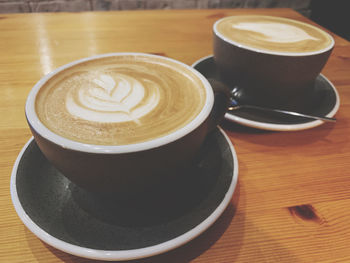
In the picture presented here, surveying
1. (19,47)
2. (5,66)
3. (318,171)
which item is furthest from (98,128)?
(19,47)

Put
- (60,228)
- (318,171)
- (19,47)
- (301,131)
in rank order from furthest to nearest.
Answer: (19,47) → (301,131) → (318,171) → (60,228)

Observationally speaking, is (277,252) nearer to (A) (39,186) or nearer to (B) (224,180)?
(B) (224,180)

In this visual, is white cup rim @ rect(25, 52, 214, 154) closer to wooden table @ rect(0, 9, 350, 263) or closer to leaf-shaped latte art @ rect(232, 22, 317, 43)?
wooden table @ rect(0, 9, 350, 263)

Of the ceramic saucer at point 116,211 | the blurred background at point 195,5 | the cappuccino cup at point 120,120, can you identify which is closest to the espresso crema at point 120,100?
the cappuccino cup at point 120,120

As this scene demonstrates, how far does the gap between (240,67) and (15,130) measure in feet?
1.57

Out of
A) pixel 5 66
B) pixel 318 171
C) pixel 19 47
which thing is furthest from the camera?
pixel 19 47

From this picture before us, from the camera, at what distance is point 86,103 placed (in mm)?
404

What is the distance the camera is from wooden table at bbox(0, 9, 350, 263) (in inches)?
15.0

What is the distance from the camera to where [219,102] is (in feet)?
1.53

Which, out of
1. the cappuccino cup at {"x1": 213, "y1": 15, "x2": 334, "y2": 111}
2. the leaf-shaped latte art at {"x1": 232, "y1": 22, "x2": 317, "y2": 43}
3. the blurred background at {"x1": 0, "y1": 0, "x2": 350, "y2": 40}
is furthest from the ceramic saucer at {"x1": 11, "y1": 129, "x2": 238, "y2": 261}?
the blurred background at {"x1": 0, "y1": 0, "x2": 350, "y2": 40}

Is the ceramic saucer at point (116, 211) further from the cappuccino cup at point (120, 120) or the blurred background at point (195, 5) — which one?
the blurred background at point (195, 5)

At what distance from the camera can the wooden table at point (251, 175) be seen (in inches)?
15.0

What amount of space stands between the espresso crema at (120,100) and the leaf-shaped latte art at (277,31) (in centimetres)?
30

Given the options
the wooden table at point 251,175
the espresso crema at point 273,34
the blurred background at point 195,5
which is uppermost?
the espresso crema at point 273,34
